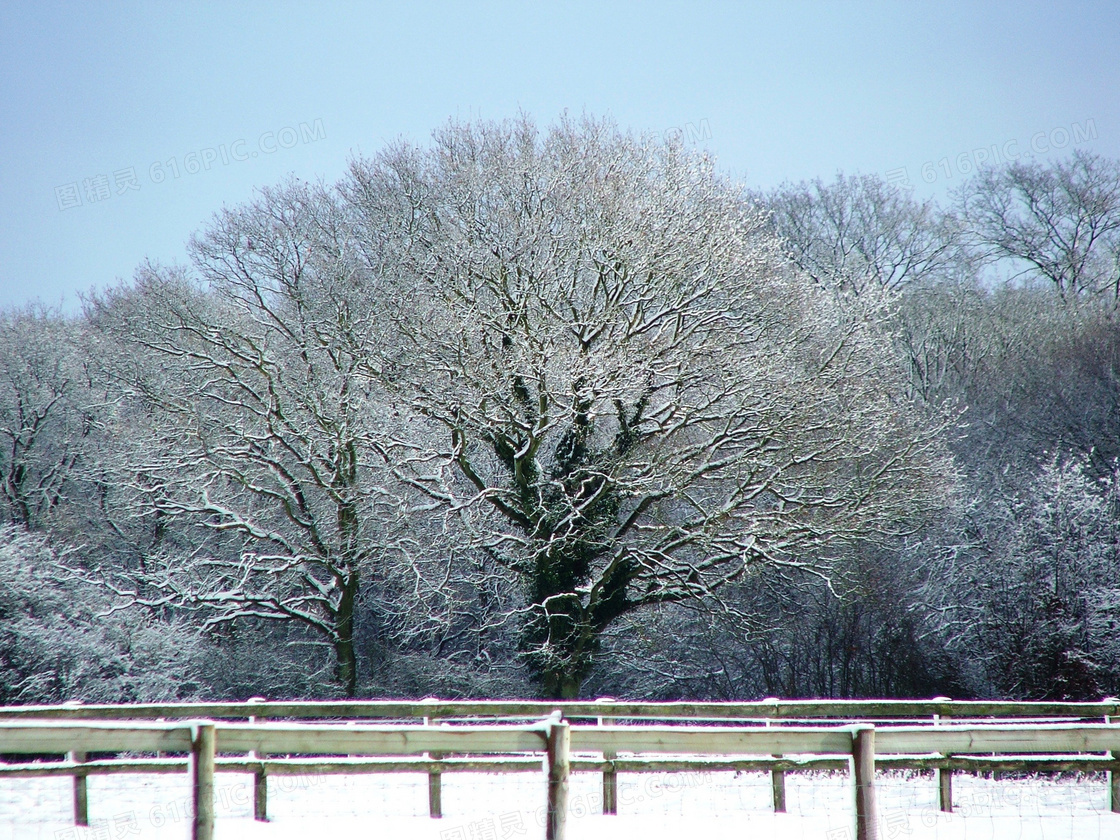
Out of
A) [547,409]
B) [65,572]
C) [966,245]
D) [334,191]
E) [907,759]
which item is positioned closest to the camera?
[907,759]

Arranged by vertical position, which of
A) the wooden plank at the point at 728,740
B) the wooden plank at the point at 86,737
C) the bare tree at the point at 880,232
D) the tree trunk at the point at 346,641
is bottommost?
the tree trunk at the point at 346,641

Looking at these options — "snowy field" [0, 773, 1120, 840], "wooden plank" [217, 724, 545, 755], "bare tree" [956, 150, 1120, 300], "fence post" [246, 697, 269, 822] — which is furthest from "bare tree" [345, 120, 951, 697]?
"bare tree" [956, 150, 1120, 300]

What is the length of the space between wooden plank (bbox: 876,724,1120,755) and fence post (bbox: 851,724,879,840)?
5.0 inches

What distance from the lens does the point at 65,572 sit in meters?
20.0

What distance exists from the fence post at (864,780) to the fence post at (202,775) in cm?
383

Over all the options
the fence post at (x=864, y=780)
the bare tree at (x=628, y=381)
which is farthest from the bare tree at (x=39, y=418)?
the fence post at (x=864, y=780)

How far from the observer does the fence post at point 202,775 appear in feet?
17.9

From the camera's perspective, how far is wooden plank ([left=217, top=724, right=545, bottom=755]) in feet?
18.1

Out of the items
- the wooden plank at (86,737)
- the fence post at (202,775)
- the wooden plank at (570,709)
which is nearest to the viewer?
the wooden plank at (86,737)

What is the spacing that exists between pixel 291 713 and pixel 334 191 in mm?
14546

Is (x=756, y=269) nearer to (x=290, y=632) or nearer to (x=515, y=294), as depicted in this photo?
(x=515, y=294)

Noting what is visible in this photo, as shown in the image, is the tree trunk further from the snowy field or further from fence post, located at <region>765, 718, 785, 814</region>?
fence post, located at <region>765, 718, 785, 814</region>

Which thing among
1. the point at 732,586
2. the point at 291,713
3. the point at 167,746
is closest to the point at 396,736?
the point at 167,746

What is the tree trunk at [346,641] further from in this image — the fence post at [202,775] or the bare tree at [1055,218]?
the bare tree at [1055,218]
